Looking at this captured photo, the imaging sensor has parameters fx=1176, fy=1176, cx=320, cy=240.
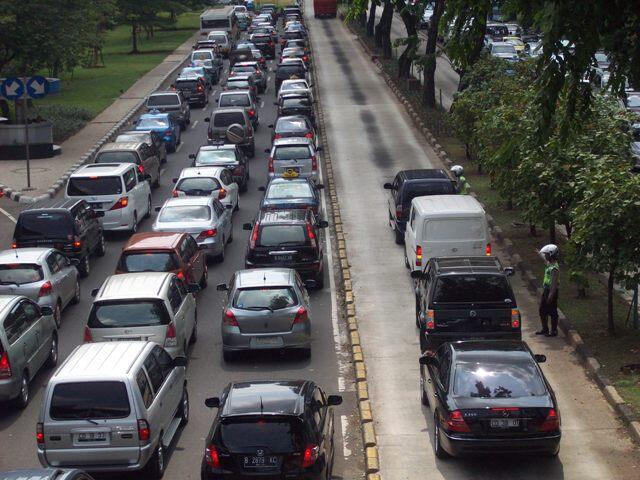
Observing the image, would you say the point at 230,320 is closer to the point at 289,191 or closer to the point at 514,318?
the point at 514,318

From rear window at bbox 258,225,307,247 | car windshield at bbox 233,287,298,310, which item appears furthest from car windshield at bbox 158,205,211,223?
car windshield at bbox 233,287,298,310

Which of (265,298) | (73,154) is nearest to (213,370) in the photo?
(265,298)

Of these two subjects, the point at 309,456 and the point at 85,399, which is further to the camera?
the point at 85,399

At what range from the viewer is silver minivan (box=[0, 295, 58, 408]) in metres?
17.2

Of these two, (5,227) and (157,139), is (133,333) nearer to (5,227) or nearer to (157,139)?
(5,227)

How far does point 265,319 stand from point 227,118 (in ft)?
76.0

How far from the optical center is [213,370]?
64.4 feet

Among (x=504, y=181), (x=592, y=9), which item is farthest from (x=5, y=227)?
(x=592, y=9)

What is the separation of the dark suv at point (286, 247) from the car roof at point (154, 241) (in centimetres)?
154

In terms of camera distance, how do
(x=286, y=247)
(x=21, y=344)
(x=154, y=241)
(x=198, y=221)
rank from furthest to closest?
(x=198, y=221), (x=286, y=247), (x=154, y=241), (x=21, y=344)

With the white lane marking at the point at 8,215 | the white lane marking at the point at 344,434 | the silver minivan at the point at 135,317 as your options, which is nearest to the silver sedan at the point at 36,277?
the silver minivan at the point at 135,317

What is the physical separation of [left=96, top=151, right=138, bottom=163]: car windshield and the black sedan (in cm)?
2116

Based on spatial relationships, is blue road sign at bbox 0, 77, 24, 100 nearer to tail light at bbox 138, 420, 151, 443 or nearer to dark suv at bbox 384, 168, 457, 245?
dark suv at bbox 384, 168, 457, 245

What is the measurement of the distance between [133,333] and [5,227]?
1442cm
